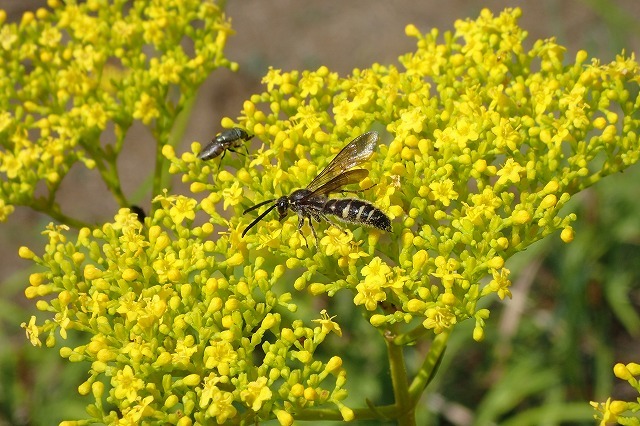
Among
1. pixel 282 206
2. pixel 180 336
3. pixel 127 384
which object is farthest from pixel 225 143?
pixel 127 384

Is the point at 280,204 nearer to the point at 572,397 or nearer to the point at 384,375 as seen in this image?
the point at 384,375

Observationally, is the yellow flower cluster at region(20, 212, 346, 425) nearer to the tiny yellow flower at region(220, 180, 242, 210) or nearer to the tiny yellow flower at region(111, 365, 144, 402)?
the tiny yellow flower at region(111, 365, 144, 402)

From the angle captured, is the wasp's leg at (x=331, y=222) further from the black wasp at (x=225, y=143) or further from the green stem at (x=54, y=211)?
the green stem at (x=54, y=211)

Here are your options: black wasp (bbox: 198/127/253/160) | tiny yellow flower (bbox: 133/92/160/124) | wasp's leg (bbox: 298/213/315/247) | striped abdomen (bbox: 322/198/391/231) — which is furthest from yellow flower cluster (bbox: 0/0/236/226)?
striped abdomen (bbox: 322/198/391/231)

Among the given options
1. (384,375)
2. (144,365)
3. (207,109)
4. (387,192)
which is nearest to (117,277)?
(144,365)

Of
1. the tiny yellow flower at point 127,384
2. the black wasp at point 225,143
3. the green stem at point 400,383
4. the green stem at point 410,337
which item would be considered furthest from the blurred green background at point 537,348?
the tiny yellow flower at point 127,384

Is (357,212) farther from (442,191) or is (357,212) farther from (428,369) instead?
(428,369)
